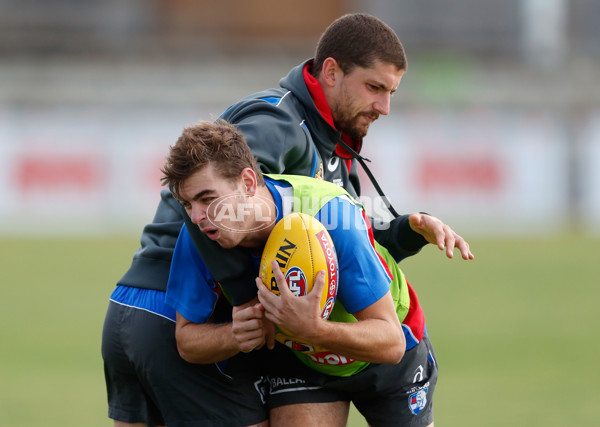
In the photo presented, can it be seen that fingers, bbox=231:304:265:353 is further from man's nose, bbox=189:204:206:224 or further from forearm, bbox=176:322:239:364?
man's nose, bbox=189:204:206:224

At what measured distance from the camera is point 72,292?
47.0ft

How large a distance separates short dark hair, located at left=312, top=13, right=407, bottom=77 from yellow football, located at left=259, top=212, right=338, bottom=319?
1.37 m

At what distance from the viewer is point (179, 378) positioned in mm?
4457

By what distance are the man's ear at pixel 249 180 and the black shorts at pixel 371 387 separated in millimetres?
1006

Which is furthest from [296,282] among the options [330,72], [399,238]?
[330,72]

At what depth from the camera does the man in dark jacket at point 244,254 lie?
4316mm

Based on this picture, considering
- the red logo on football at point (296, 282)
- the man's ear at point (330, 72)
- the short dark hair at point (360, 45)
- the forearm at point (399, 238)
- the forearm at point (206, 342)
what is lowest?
the forearm at point (206, 342)

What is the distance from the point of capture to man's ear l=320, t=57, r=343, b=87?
16.5 feet

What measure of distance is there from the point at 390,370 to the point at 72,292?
10.6m

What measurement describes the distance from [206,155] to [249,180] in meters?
0.22

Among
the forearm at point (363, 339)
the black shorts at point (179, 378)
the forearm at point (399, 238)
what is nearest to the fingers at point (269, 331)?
the forearm at point (363, 339)

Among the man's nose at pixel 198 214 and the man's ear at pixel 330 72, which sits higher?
the man's ear at pixel 330 72

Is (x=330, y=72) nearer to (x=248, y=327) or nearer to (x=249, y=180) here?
(x=249, y=180)

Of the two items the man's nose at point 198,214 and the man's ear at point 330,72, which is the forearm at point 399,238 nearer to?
the man's ear at point 330,72
